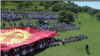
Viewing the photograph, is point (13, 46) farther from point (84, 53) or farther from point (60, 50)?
point (84, 53)

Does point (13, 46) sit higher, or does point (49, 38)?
point (13, 46)

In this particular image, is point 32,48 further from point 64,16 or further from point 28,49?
point 64,16

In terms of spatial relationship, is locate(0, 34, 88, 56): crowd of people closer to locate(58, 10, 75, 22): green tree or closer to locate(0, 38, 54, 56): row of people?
locate(0, 38, 54, 56): row of people

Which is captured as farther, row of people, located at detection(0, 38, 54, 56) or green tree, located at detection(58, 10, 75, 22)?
green tree, located at detection(58, 10, 75, 22)

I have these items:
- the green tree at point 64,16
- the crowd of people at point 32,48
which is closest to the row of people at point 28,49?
the crowd of people at point 32,48

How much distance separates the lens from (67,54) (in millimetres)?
19344

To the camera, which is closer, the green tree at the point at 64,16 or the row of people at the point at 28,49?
the row of people at the point at 28,49

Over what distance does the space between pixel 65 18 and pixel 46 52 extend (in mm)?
32211

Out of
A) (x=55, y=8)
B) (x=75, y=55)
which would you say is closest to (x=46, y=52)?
(x=75, y=55)

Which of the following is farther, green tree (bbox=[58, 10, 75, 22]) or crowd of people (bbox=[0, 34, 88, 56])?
green tree (bbox=[58, 10, 75, 22])

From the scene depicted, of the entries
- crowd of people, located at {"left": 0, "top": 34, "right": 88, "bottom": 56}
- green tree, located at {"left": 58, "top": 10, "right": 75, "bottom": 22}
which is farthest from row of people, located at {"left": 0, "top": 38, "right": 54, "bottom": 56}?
green tree, located at {"left": 58, "top": 10, "right": 75, "bottom": 22}

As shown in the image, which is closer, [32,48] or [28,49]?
[28,49]

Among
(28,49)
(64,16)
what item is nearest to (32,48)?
(28,49)

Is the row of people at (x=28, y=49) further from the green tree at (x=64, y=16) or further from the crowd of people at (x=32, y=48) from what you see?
the green tree at (x=64, y=16)
